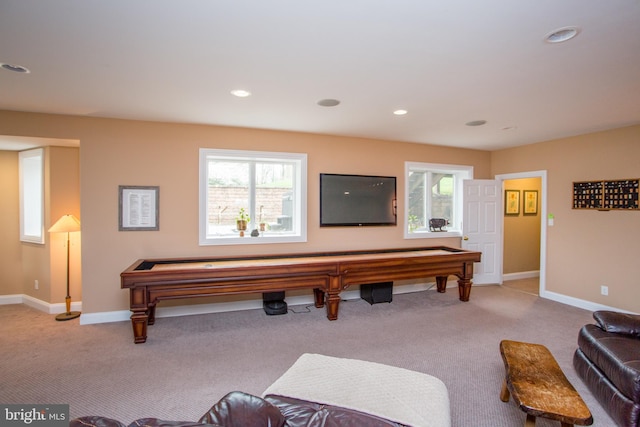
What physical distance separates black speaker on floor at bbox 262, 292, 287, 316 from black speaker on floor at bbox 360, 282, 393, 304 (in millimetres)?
1290

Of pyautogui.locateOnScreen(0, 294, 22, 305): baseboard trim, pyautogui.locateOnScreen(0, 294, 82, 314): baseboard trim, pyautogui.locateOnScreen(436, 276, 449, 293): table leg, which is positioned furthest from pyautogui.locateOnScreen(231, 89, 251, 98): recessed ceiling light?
pyautogui.locateOnScreen(0, 294, 22, 305): baseboard trim

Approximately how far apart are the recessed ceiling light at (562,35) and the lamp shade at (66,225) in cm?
516

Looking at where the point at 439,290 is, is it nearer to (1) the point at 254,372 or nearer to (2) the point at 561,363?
(2) the point at 561,363

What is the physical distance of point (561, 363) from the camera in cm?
287

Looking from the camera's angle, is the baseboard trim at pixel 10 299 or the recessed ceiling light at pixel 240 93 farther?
the baseboard trim at pixel 10 299

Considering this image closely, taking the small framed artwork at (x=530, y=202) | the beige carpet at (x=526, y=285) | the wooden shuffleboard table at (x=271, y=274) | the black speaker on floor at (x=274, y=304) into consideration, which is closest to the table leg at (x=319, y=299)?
the wooden shuffleboard table at (x=271, y=274)

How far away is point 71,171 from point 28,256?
144 centimetres

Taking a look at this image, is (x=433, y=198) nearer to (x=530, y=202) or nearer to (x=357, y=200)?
(x=357, y=200)

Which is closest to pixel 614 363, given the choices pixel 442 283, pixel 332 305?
pixel 332 305

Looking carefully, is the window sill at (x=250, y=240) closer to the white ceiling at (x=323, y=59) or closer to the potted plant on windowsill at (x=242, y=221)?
the potted plant on windowsill at (x=242, y=221)

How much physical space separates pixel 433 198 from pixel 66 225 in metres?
5.60

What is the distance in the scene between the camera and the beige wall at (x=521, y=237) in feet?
20.3

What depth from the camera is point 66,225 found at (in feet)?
13.0

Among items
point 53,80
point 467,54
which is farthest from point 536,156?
point 53,80
